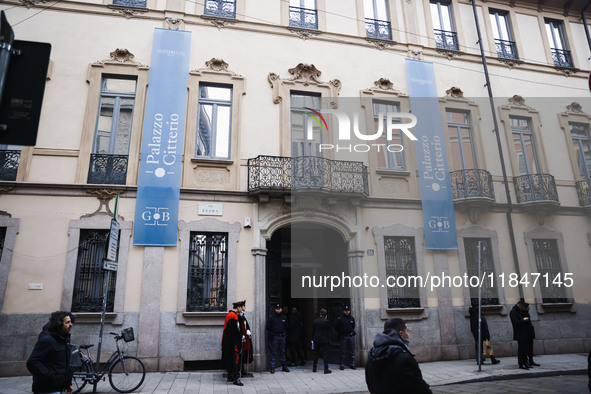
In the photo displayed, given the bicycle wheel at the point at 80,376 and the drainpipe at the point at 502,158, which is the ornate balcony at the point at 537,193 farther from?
the bicycle wheel at the point at 80,376

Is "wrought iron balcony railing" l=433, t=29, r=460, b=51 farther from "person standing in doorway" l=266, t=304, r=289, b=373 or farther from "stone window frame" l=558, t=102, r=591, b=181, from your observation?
"person standing in doorway" l=266, t=304, r=289, b=373

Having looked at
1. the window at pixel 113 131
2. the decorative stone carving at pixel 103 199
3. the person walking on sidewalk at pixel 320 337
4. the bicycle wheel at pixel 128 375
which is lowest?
the bicycle wheel at pixel 128 375

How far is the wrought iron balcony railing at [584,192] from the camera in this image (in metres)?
14.0

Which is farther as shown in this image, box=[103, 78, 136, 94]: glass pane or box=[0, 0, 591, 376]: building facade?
box=[103, 78, 136, 94]: glass pane

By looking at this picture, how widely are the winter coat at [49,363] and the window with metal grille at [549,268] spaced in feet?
44.4

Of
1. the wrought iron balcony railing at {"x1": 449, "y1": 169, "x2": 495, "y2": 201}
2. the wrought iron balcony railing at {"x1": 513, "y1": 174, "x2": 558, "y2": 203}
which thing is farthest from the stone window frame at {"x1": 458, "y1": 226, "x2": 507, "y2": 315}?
the wrought iron balcony railing at {"x1": 513, "y1": 174, "x2": 558, "y2": 203}

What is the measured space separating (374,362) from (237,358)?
6.05 meters

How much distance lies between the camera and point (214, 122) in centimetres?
1212

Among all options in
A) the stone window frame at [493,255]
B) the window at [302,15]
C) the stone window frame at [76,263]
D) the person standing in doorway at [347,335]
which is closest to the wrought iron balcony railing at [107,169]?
the stone window frame at [76,263]

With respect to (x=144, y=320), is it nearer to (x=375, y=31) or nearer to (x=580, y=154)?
(x=375, y=31)

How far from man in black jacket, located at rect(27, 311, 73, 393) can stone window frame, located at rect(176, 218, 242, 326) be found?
542cm

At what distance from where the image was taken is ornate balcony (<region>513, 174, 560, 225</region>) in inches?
519

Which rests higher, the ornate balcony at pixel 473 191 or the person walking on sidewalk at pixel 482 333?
the ornate balcony at pixel 473 191

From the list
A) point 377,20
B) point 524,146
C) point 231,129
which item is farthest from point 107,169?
point 524,146
